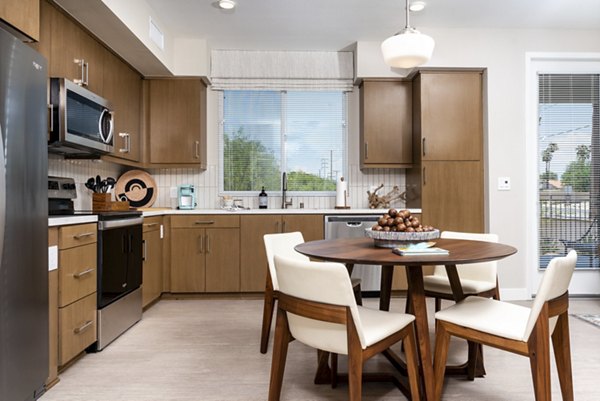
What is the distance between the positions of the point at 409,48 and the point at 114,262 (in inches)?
92.2

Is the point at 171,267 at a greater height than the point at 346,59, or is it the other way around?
the point at 346,59

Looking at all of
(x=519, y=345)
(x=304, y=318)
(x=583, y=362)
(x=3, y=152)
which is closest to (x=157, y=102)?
(x=3, y=152)

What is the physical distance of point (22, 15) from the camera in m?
1.87

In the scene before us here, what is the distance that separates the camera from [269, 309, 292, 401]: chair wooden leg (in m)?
1.68

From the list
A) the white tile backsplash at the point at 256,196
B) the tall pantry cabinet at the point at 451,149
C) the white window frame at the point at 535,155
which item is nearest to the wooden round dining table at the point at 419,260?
the tall pantry cabinet at the point at 451,149

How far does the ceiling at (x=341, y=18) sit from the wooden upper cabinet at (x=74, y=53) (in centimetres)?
65

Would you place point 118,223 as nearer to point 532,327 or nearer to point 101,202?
point 101,202

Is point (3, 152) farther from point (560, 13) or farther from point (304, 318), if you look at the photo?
point (560, 13)

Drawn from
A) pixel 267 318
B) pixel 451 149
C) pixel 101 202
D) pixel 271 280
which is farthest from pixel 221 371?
pixel 451 149

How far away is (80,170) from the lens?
133 inches

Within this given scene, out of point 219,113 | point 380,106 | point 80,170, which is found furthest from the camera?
point 219,113

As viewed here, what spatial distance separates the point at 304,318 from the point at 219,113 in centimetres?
337

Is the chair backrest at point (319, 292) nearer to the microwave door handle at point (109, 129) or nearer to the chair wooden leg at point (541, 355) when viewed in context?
the chair wooden leg at point (541, 355)

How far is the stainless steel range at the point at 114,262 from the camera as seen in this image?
2.57 meters
